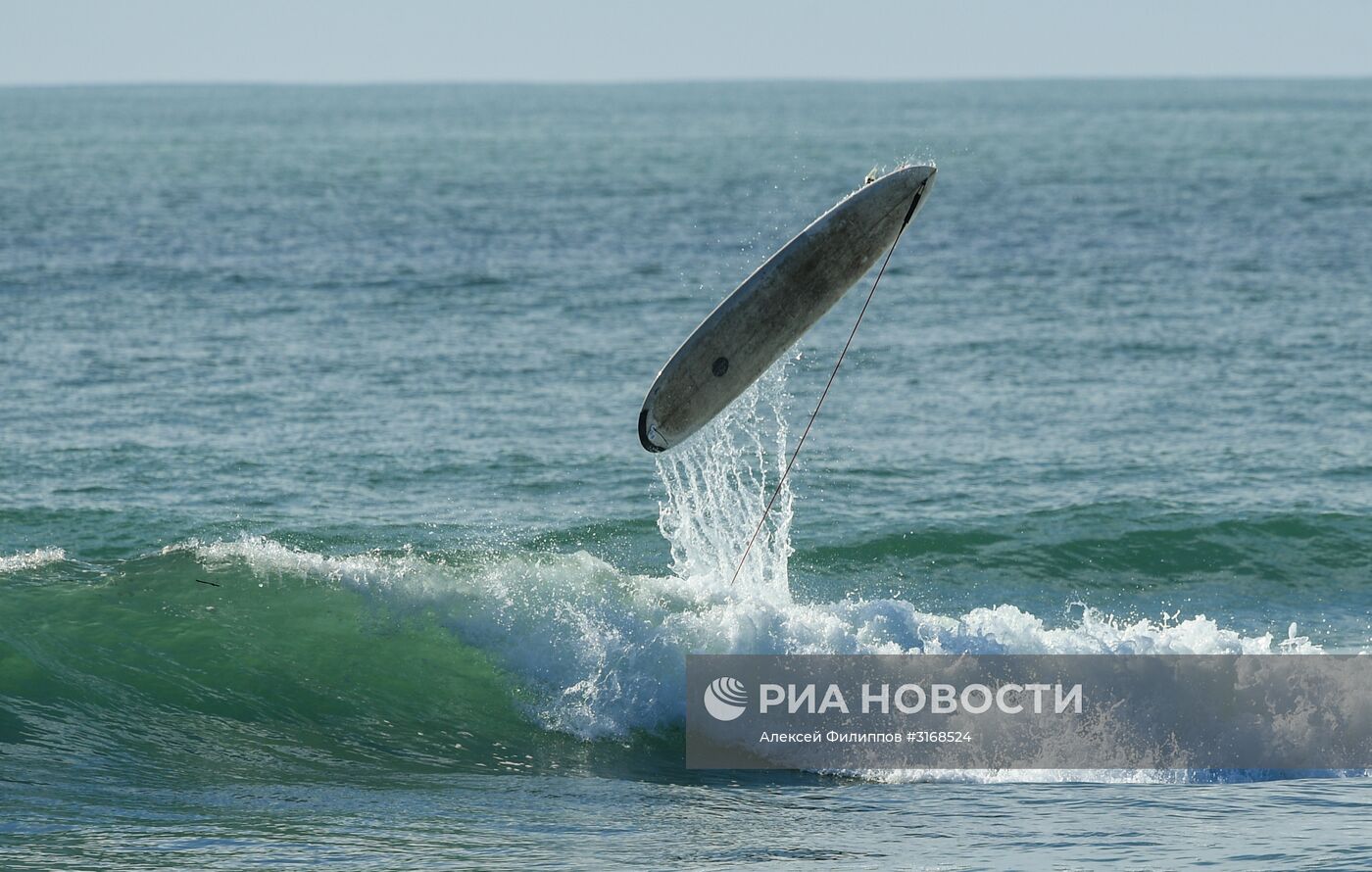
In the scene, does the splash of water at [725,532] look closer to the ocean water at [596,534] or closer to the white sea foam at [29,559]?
the ocean water at [596,534]

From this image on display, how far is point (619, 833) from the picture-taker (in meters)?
11.9

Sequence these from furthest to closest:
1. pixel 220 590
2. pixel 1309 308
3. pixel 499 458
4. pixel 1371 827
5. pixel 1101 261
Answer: pixel 1101 261, pixel 1309 308, pixel 499 458, pixel 220 590, pixel 1371 827

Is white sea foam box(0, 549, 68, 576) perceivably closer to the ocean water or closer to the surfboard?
the ocean water

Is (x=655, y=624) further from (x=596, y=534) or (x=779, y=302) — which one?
(x=596, y=534)

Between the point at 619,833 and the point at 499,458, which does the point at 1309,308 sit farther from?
the point at 619,833

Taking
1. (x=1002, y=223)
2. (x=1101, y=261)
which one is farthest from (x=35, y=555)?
(x=1002, y=223)

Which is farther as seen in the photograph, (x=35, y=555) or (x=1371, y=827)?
(x=35, y=555)

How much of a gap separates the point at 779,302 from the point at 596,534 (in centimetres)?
757

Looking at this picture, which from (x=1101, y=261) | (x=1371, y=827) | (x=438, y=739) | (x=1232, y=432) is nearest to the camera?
(x=1371, y=827)

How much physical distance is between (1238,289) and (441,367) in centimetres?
1968

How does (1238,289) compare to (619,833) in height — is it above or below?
above

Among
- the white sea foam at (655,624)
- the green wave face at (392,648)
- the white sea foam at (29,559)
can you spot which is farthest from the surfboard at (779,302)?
the white sea foam at (29,559)

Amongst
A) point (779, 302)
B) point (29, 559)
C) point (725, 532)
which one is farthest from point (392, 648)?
point (779, 302)

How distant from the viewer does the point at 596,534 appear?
2039cm
